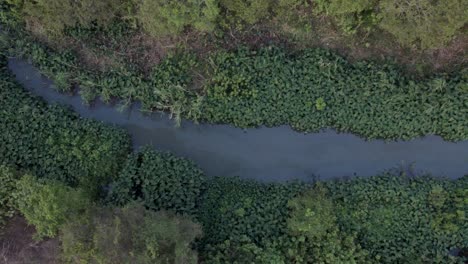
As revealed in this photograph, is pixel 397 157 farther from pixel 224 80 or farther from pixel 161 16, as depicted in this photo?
pixel 161 16

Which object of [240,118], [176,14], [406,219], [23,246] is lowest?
[23,246]

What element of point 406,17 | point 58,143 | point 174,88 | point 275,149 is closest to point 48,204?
point 58,143

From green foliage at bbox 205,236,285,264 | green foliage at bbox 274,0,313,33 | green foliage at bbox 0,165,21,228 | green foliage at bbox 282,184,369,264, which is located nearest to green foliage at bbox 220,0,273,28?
green foliage at bbox 274,0,313,33

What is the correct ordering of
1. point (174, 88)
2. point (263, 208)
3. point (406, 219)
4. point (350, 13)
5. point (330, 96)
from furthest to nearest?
point (174, 88), point (330, 96), point (350, 13), point (263, 208), point (406, 219)

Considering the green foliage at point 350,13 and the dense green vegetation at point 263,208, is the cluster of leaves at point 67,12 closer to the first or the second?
the dense green vegetation at point 263,208

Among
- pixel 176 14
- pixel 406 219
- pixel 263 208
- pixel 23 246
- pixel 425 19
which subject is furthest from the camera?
pixel 263 208

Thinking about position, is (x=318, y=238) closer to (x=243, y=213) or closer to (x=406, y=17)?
(x=243, y=213)
